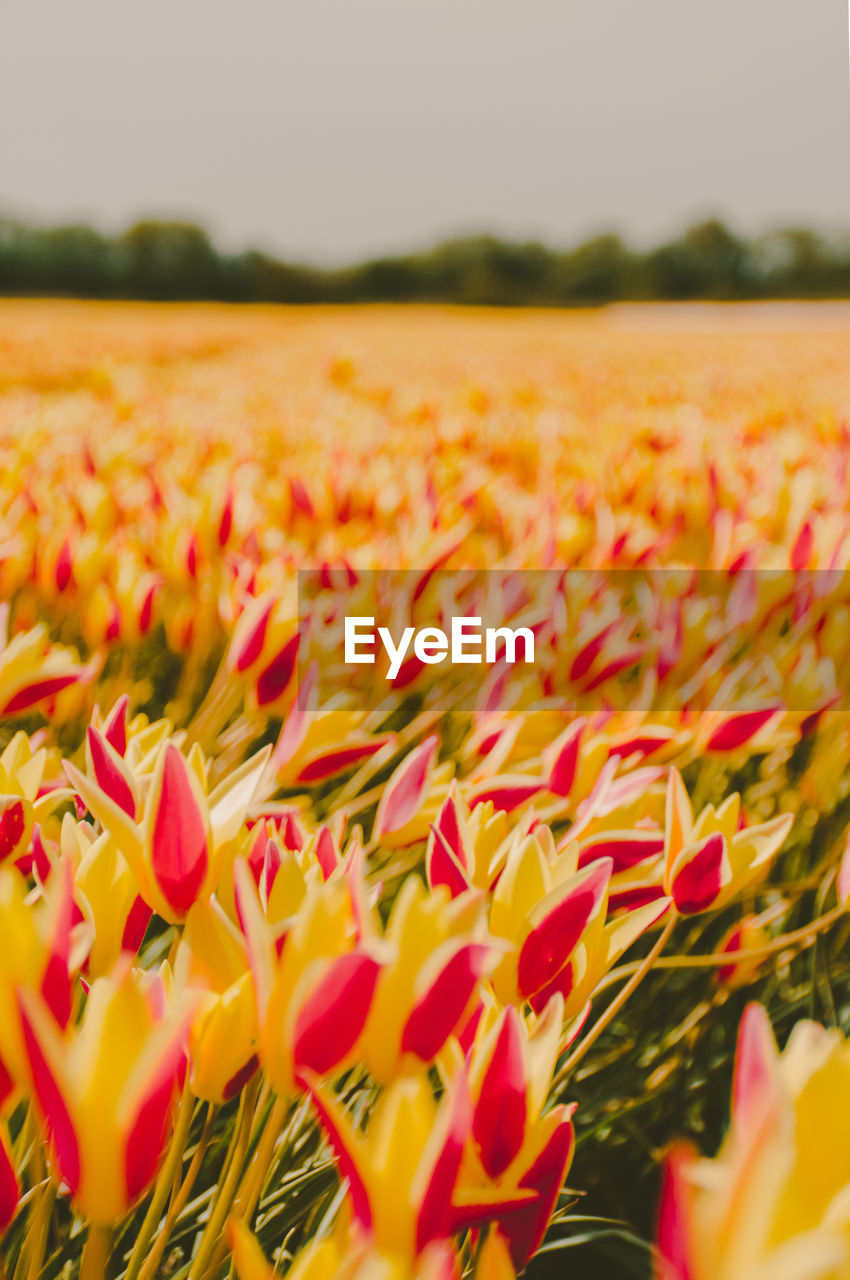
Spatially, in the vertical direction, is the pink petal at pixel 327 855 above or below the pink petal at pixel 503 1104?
above

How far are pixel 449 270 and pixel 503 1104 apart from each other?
121ft

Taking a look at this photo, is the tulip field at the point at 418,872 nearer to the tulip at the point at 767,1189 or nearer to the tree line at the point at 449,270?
the tulip at the point at 767,1189

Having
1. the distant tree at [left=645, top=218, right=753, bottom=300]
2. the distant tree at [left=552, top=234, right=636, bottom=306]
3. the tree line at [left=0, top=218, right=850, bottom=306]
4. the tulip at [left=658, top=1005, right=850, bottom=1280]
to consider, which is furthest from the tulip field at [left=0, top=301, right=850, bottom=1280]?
the distant tree at [left=645, top=218, right=753, bottom=300]

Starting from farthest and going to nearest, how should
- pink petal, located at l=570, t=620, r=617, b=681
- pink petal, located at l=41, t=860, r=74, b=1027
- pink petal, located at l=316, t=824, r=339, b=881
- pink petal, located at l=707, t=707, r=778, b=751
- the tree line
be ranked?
the tree line
pink petal, located at l=570, t=620, r=617, b=681
pink petal, located at l=707, t=707, r=778, b=751
pink petal, located at l=316, t=824, r=339, b=881
pink petal, located at l=41, t=860, r=74, b=1027

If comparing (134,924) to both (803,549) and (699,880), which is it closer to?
(699,880)

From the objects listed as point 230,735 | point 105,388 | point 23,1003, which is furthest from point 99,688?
point 105,388

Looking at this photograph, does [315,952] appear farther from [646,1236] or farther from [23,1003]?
[646,1236]

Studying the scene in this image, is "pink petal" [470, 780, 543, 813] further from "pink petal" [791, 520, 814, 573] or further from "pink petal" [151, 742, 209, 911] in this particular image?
"pink petal" [791, 520, 814, 573]

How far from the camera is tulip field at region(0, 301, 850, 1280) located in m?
0.30

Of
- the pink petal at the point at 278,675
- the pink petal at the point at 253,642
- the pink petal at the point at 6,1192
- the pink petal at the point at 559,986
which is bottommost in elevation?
the pink petal at the point at 6,1192

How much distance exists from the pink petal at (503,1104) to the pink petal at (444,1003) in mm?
19

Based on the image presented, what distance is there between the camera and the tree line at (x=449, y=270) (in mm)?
30234

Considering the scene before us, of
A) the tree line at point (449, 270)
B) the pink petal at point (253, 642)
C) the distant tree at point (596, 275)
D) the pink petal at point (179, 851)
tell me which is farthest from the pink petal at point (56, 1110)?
the distant tree at point (596, 275)

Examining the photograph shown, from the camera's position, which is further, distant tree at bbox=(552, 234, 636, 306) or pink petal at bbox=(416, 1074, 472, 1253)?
distant tree at bbox=(552, 234, 636, 306)
